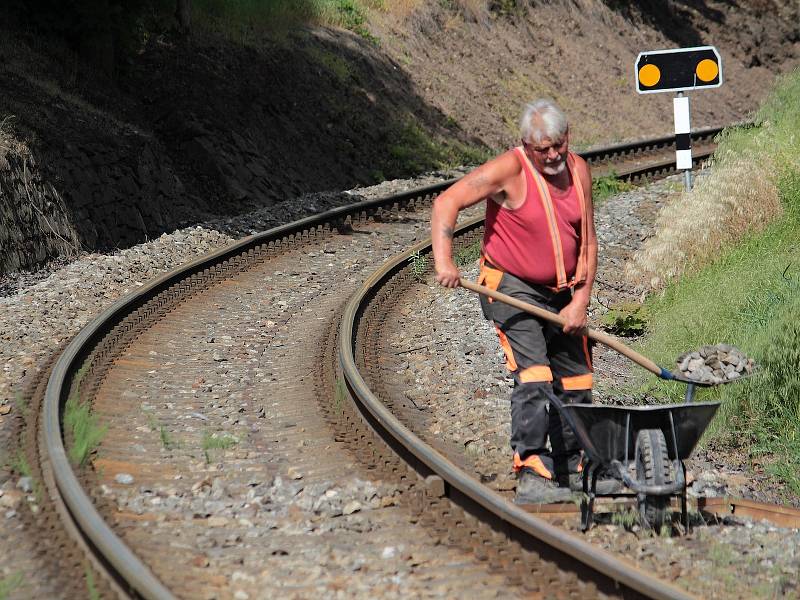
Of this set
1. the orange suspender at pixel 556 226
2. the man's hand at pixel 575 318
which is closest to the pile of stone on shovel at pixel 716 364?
the man's hand at pixel 575 318

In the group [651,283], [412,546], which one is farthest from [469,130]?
[412,546]

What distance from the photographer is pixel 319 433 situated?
7.36m

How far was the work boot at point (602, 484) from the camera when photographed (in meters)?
5.91

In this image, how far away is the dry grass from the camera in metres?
11.1

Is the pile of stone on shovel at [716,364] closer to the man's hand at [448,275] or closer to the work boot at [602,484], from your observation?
the work boot at [602,484]

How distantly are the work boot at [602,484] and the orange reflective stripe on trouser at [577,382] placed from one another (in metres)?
0.45

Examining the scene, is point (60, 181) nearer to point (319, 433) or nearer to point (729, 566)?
point (319, 433)

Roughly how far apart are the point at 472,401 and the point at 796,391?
6.79 ft

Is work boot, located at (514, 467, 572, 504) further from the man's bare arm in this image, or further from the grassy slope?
the grassy slope

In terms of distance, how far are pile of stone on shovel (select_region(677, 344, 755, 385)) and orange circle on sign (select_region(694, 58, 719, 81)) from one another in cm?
651

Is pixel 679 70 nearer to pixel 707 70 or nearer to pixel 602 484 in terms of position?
pixel 707 70

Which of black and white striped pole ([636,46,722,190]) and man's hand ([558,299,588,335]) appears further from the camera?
black and white striped pole ([636,46,722,190])

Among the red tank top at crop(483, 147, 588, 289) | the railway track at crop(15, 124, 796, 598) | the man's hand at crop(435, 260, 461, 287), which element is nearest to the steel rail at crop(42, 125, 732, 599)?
the railway track at crop(15, 124, 796, 598)

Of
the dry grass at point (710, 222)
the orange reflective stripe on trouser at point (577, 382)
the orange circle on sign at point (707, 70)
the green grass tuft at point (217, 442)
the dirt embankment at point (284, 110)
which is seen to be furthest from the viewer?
the dirt embankment at point (284, 110)
